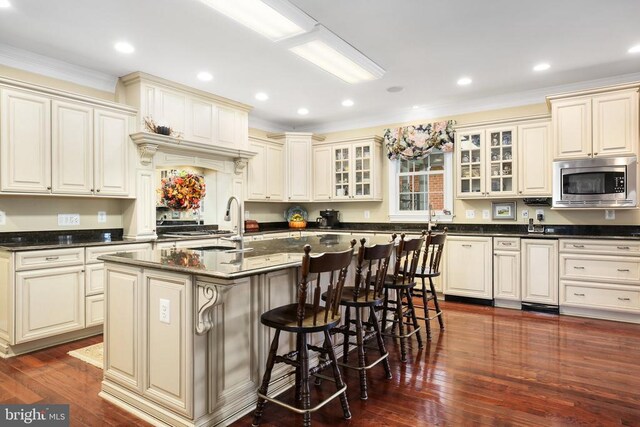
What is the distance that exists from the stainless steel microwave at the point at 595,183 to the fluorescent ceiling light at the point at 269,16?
348 cm

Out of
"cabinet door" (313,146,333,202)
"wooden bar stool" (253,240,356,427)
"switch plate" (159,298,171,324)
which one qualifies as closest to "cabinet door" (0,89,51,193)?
"switch plate" (159,298,171,324)

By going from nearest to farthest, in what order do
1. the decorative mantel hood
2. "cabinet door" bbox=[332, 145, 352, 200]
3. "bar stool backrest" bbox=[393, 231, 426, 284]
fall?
"bar stool backrest" bbox=[393, 231, 426, 284], the decorative mantel hood, "cabinet door" bbox=[332, 145, 352, 200]

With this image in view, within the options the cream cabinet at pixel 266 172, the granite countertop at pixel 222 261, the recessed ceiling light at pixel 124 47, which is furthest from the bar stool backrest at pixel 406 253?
the cream cabinet at pixel 266 172

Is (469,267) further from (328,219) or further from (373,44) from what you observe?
(373,44)

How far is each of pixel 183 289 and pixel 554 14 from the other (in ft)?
11.4

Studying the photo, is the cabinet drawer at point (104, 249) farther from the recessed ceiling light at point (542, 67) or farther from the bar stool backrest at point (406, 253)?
the recessed ceiling light at point (542, 67)

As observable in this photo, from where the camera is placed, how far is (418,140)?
Answer: 5.81m

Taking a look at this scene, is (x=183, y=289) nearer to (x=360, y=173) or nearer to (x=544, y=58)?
(x=544, y=58)

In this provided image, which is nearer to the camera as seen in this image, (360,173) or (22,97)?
(22,97)

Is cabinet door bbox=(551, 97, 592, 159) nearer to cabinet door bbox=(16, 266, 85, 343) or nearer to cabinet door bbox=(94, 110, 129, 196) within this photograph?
cabinet door bbox=(94, 110, 129, 196)

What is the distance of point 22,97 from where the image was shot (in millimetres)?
3553

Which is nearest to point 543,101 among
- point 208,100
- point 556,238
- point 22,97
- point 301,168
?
point 556,238

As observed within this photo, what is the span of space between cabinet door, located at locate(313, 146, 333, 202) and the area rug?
403cm

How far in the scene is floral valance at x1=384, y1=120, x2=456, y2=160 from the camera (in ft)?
18.3
